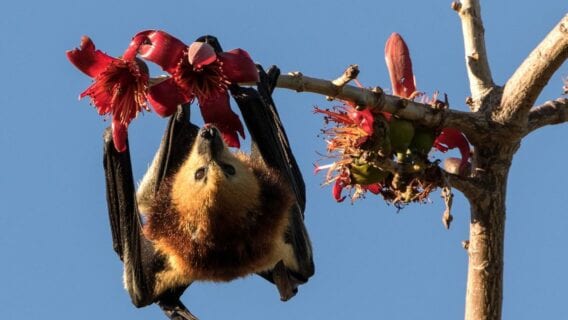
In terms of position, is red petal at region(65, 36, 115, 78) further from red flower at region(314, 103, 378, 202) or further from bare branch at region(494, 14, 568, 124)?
bare branch at region(494, 14, 568, 124)

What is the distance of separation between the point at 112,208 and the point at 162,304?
90cm

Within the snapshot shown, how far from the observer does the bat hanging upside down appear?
641 centimetres

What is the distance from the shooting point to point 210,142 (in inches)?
247

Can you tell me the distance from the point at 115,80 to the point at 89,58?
7.2 inches

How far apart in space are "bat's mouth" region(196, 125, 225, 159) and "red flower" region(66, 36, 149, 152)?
1238mm

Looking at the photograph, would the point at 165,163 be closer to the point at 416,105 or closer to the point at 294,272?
the point at 294,272

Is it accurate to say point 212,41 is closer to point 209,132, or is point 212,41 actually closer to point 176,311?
point 209,132

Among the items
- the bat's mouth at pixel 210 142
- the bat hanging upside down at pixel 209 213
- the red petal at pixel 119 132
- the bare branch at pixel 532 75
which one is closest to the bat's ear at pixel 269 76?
the bat hanging upside down at pixel 209 213

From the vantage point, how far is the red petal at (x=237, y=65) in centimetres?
475

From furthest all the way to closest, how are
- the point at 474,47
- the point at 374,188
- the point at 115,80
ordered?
1. the point at 374,188
2. the point at 474,47
3. the point at 115,80

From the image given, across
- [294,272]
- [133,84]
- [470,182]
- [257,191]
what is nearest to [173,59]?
[133,84]

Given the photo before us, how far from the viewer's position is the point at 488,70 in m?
5.57

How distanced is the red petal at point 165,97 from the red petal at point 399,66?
147cm

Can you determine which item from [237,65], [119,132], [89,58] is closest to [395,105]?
[237,65]
